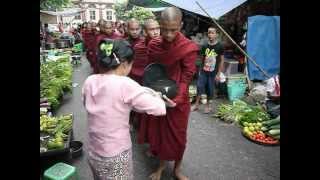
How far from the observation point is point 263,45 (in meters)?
7.60

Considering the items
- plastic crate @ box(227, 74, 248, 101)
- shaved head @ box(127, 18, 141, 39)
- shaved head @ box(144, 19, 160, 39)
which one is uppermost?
shaved head @ box(127, 18, 141, 39)

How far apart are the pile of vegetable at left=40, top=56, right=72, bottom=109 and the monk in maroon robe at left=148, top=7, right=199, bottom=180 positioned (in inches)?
147

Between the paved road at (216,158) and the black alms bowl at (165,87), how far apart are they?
4.49ft

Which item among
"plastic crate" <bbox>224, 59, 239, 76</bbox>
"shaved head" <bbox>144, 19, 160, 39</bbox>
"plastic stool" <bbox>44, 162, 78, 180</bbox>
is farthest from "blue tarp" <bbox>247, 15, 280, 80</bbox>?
"plastic stool" <bbox>44, 162, 78, 180</bbox>

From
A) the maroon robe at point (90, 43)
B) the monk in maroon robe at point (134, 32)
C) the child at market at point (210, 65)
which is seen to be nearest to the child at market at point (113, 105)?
the monk in maroon robe at point (134, 32)

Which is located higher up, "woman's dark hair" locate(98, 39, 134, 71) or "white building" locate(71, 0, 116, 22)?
"white building" locate(71, 0, 116, 22)

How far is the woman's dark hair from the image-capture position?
2359 mm

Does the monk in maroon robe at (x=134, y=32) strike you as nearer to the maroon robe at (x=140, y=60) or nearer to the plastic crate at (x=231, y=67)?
the maroon robe at (x=140, y=60)

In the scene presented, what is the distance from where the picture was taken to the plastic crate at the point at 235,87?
7.77 m

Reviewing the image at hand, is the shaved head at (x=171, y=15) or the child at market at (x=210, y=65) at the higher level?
the shaved head at (x=171, y=15)

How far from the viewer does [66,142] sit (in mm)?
4582

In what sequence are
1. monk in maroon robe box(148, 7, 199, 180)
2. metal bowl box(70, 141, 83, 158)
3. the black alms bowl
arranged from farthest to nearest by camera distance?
metal bowl box(70, 141, 83, 158), monk in maroon robe box(148, 7, 199, 180), the black alms bowl

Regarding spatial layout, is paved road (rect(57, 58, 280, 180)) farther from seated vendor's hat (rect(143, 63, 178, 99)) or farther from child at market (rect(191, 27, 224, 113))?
seated vendor's hat (rect(143, 63, 178, 99))
